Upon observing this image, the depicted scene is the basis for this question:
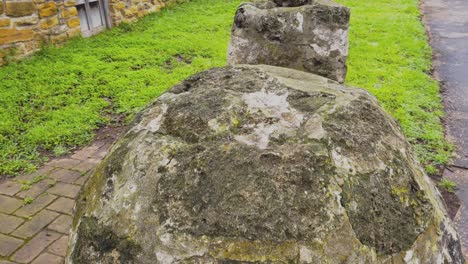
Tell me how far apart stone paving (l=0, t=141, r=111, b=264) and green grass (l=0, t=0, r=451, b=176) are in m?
0.28

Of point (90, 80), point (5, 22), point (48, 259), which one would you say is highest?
point (5, 22)

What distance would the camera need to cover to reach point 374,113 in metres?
1.91

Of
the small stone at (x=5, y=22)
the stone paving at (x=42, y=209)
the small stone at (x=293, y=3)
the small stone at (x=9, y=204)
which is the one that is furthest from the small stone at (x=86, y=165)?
the small stone at (x=5, y=22)

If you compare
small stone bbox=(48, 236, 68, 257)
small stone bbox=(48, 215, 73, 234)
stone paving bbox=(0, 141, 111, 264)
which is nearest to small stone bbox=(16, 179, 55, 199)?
stone paving bbox=(0, 141, 111, 264)

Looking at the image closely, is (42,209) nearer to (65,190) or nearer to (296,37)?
(65,190)

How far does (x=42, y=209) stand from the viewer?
12.0 feet

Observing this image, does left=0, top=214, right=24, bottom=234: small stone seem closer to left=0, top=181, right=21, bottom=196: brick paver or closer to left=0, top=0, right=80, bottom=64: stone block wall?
left=0, top=181, right=21, bottom=196: brick paver

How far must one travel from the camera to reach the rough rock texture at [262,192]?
4.84ft

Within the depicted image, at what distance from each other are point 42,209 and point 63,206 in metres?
0.17

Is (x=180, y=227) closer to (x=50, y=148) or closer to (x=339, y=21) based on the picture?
(x=339, y=21)

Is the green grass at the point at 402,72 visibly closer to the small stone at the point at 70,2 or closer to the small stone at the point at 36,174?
the small stone at the point at 36,174

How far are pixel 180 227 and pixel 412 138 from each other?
3965 mm

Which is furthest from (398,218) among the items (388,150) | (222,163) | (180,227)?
(180,227)

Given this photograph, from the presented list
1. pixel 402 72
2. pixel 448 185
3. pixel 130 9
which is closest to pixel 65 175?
pixel 448 185
